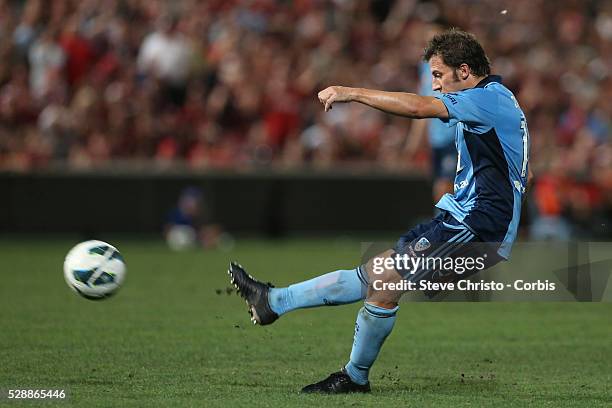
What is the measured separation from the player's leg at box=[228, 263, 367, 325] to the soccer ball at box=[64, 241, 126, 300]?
1.33m

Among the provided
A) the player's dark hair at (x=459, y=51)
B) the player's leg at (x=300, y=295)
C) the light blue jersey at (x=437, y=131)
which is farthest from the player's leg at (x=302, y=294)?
the light blue jersey at (x=437, y=131)

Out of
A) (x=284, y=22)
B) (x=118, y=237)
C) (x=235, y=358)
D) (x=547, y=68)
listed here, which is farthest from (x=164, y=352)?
(x=547, y=68)

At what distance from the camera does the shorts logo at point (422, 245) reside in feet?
21.4

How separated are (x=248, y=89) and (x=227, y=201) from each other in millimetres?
1878

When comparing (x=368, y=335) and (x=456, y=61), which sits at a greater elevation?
(x=456, y=61)

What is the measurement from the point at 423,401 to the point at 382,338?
46 centimetres

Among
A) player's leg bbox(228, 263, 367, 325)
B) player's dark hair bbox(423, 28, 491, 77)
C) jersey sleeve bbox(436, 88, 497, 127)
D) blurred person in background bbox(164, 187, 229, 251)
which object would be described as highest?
player's dark hair bbox(423, 28, 491, 77)

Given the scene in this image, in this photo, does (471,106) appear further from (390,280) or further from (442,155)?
(442,155)

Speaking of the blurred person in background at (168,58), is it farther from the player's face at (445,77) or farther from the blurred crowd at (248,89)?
the player's face at (445,77)

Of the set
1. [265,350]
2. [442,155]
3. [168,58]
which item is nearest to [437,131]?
[442,155]

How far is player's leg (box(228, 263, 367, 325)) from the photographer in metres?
6.52

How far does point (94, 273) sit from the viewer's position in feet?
24.7

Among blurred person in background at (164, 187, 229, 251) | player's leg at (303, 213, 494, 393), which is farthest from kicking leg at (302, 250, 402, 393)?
blurred person in background at (164, 187, 229, 251)

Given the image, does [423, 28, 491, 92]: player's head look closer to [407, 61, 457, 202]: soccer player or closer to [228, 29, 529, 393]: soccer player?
[228, 29, 529, 393]: soccer player
